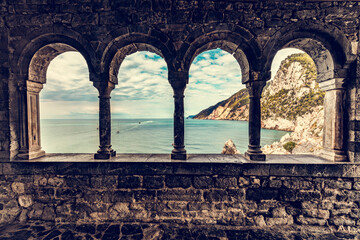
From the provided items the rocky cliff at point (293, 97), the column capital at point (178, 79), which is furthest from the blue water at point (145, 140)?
the column capital at point (178, 79)

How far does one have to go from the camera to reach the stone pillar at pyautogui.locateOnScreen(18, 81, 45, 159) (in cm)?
332

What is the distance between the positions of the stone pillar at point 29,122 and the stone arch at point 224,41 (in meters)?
3.33

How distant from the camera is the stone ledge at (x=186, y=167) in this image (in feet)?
9.87

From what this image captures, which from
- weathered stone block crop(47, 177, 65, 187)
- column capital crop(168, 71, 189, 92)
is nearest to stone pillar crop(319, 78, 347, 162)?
column capital crop(168, 71, 189, 92)

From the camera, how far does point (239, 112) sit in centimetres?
10356

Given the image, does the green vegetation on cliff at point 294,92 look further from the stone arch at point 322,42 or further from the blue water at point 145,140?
the stone arch at point 322,42

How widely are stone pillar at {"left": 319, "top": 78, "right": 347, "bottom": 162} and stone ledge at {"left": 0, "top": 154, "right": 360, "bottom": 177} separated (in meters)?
0.23

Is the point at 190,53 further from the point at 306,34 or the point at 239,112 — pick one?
the point at 239,112

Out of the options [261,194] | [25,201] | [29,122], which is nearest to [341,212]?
[261,194]

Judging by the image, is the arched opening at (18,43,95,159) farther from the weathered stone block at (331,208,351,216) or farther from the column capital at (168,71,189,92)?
the weathered stone block at (331,208,351,216)

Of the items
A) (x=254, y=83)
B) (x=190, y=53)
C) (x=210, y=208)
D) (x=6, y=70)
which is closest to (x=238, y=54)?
(x=254, y=83)

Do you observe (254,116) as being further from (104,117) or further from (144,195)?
(104,117)

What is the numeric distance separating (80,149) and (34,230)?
2880cm

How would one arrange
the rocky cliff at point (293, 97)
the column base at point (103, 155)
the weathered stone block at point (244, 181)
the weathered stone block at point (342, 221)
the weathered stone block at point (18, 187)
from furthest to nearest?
1. the rocky cliff at point (293, 97)
2. the column base at point (103, 155)
3. the weathered stone block at point (18, 187)
4. the weathered stone block at point (244, 181)
5. the weathered stone block at point (342, 221)
